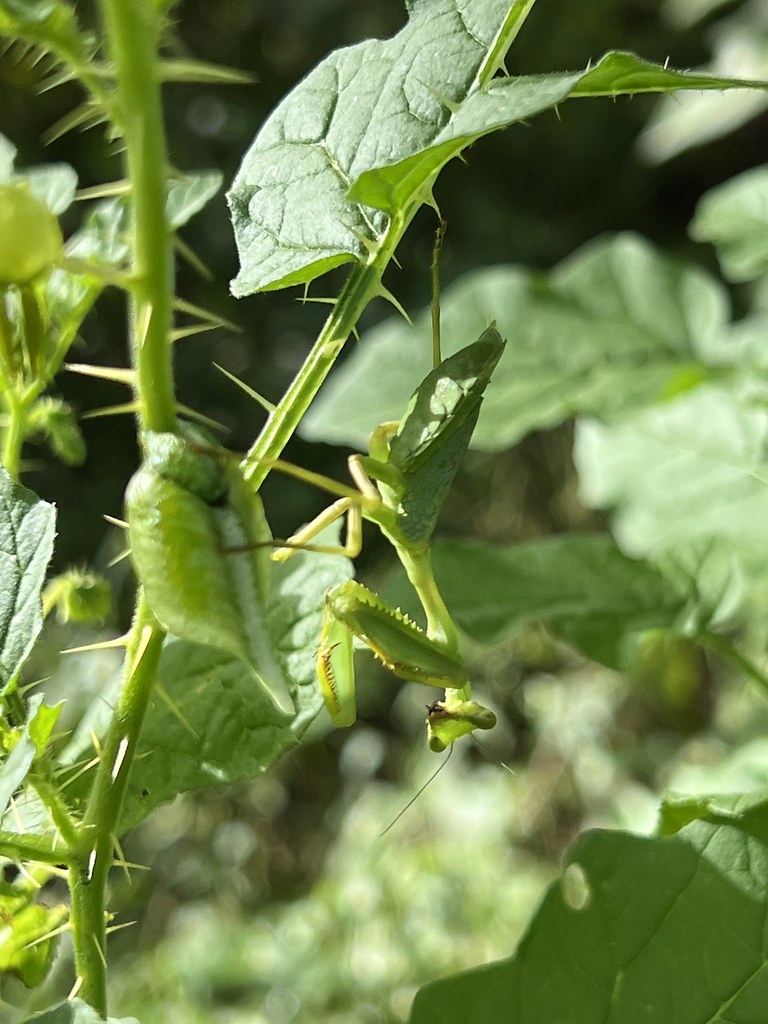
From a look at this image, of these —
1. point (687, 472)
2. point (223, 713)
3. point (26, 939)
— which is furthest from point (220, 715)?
point (687, 472)

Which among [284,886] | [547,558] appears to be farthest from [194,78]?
[284,886]

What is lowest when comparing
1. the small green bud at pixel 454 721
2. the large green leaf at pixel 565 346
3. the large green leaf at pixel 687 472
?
the large green leaf at pixel 687 472

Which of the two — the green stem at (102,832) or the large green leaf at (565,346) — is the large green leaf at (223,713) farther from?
the large green leaf at (565,346)

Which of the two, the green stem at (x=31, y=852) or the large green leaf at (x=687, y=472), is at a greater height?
the green stem at (x=31, y=852)

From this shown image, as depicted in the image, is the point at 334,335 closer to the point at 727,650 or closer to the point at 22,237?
the point at 22,237

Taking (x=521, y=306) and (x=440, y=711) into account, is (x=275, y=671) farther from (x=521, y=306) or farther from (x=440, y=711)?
(x=521, y=306)

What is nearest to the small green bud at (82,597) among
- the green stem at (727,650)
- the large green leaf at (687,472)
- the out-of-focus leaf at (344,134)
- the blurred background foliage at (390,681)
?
the out-of-focus leaf at (344,134)
